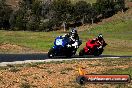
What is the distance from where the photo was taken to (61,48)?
23859 mm

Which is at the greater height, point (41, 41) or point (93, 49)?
point (93, 49)

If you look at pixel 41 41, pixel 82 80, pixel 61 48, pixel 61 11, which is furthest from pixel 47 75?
pixel 61 11

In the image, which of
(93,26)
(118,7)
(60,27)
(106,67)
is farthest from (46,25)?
(106,67)

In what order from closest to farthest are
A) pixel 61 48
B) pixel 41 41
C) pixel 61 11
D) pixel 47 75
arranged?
pixel 47 75, pixel 61 48, pixel 41 41, pixel 61 11

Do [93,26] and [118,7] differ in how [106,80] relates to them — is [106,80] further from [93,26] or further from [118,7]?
[118,7]

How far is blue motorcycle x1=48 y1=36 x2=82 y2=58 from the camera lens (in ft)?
77.1

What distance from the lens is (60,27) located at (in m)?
124

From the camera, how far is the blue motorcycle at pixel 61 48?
23.5 metres

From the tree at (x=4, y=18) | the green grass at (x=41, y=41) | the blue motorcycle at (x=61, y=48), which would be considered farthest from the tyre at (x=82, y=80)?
the tree at (x=4, y=18)

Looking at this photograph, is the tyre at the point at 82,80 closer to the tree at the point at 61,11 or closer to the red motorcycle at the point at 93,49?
the red motorcycle at the point at 93,49

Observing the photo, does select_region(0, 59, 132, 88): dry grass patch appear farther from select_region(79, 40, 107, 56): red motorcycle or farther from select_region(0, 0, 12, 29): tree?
select_region(0, 0, 12, 29): tree

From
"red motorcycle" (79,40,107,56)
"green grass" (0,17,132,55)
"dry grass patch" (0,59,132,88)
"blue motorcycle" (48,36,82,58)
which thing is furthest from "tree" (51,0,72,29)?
→ "dry grass patch" (0,59,132,88)

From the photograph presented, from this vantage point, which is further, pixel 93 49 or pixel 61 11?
pixel 61 11

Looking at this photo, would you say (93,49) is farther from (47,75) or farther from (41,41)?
(41,41)
